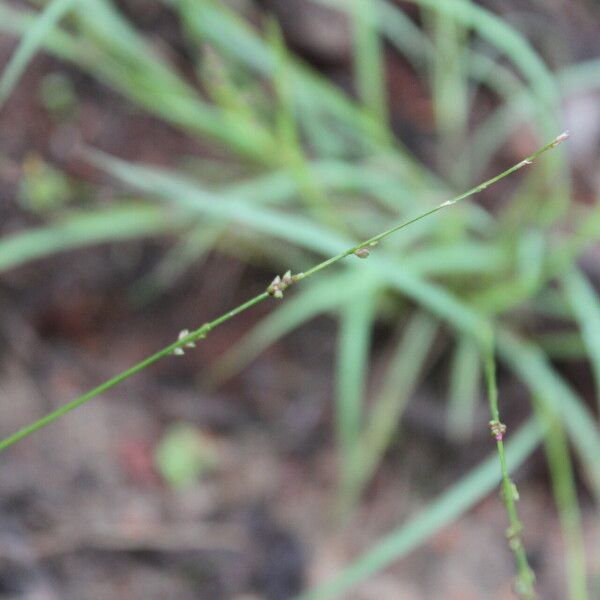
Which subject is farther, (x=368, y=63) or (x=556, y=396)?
(x=368, y=63)

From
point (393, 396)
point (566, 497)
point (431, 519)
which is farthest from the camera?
point (393, 396)

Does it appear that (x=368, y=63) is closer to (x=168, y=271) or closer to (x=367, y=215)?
(x=367, y=215)

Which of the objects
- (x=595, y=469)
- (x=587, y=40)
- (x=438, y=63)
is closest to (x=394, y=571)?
(x=595, y=469)

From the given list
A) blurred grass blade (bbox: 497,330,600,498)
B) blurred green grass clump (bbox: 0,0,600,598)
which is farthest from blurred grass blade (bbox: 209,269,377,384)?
blurred grass blade (bbox: 497,330,600,498)

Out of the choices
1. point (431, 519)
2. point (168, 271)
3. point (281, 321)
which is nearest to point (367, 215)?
point (281, 321)

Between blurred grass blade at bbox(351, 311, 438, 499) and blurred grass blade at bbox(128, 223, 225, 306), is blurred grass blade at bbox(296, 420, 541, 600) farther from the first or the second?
blurred grass blade at bbox(128, 223, 225, 306)

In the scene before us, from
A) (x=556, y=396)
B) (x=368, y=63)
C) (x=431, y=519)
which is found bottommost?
(x=431, y=519)

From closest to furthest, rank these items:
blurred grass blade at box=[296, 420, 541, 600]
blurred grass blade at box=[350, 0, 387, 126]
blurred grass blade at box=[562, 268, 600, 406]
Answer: blurred grass blade at box=[296, 420, 541, 600], blurred grass blade at box=[562, 268, 600, 406], blurred grass blade at box=[350, 0, 387, 126]

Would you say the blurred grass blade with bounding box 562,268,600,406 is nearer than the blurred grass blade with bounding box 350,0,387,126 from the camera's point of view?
Yes
